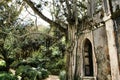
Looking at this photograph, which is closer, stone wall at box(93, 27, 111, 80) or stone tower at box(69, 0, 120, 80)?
stone tower at box(69, 0, 120, 80)

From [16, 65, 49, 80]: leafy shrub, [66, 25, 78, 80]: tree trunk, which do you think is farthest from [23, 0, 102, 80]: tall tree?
[16, 65, 49, 80]: leafy shrub

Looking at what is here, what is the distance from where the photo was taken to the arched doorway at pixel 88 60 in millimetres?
9258

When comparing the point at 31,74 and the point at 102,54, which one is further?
the point at 31,74

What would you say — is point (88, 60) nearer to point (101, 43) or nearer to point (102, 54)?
point (102, 54)

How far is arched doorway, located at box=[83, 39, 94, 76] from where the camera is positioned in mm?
9258

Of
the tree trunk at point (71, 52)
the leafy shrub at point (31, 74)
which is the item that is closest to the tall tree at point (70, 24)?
the tree trunk at point (71, 52)

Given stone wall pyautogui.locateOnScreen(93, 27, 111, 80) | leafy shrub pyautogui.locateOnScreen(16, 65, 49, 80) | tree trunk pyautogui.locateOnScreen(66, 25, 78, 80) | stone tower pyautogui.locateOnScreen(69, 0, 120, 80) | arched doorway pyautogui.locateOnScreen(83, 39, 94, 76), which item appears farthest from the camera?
leafy shrub pyautogui.locateOnScreen(16, 65, 49, 80)

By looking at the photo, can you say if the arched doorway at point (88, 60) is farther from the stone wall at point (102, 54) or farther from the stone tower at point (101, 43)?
the stone wall at point (102, 54)

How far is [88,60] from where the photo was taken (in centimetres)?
932

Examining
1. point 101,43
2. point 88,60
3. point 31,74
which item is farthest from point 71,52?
point 31,74

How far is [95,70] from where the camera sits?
819cm

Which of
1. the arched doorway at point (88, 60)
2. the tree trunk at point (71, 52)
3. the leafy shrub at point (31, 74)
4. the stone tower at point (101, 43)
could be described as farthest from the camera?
the leafy shrub at point (31, 74)

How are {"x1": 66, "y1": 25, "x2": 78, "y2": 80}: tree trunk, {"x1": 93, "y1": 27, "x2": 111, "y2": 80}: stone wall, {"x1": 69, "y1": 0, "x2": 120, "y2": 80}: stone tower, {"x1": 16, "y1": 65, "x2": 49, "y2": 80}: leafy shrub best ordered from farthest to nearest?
{"x1": 16, "y1": 65, "x2": 49, "y2": 80}: leafy shrub, {"x1": 66, "y1": 25, "x2": 78, "y2": 80}: tree trunk, {"x1": 93, "y1": 27, "x2": 111, "y2": 80}: stone wall, {"x1": 69, "y1": 0, "x2": 120, "y2": 80}: stone tower

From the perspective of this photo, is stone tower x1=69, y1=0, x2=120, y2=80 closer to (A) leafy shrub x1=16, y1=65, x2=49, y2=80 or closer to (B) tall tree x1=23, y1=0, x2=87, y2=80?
→ (B) tall tree x1=23, y1=0, x2=87, y2=80
